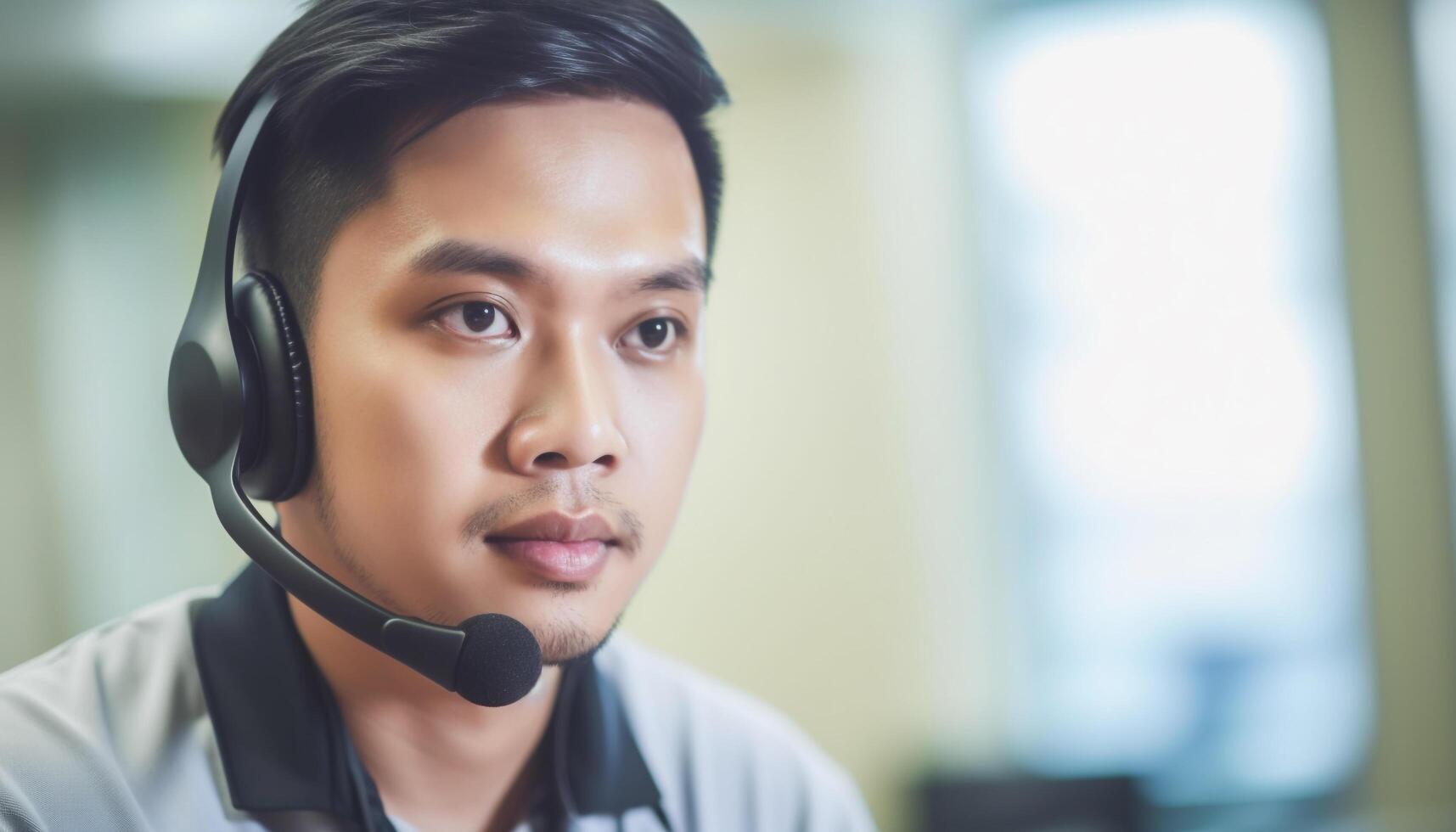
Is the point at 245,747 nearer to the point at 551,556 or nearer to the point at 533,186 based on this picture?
the point at 551,556

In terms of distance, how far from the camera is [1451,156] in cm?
255

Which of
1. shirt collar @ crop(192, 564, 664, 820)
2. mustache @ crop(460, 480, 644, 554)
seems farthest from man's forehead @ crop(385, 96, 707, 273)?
shirt collar @ crop(192, 564, 664, 820)

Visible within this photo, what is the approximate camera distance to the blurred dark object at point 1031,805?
2.36m

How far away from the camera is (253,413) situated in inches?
26.7

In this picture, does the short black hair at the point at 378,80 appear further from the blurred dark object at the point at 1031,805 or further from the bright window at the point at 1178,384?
the bright window at the point at 1178,384

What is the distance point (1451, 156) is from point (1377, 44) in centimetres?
37

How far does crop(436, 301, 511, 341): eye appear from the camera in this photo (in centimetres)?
68

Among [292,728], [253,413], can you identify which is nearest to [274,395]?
[253,413]

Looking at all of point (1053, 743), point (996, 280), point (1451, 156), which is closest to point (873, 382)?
point (996, 280)

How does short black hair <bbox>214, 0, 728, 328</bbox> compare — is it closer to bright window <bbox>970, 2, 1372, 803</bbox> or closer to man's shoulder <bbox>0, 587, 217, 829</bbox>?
man's shoulder <bbox>0, 587, 217, 829</bbox>

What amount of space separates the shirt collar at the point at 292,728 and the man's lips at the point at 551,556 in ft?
0.21

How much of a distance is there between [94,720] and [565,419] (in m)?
0.37

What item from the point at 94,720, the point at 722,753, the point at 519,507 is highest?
the point at 519,507

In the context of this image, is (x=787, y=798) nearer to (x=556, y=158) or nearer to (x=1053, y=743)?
(x=556, y=158)
